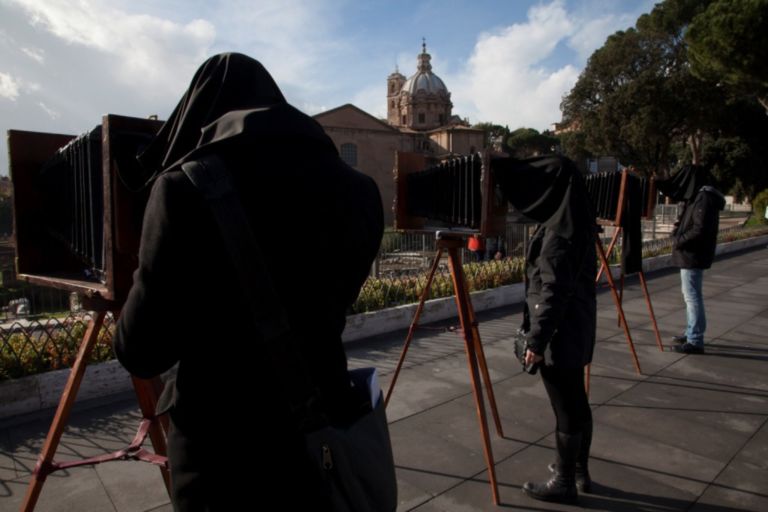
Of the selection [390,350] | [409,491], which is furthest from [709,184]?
[409,491]

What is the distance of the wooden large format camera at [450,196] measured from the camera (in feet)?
10.8

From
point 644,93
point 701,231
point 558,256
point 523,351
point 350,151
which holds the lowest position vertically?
point 523,351

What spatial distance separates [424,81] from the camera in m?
69.8

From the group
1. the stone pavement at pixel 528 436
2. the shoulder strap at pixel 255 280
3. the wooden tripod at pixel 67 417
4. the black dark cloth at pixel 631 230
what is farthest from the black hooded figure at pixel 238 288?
the black dark cloth at pixel 631 230

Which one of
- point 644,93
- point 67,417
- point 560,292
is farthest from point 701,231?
point 644,93

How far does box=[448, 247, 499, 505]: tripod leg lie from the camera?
3.17 meters

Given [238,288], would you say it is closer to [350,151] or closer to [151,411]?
[151,411]

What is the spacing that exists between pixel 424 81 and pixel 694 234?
2678 inches

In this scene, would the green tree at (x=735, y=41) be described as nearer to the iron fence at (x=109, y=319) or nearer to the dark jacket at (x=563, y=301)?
the iron fence at (x=109, y=319)

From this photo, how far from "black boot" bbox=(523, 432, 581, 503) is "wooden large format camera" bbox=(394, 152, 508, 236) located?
134 centimetres

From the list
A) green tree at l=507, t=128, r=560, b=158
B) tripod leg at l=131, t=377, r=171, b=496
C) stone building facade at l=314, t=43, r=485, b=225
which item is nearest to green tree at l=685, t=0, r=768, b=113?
stone building facade at l=314, t=43, r=485, b=225

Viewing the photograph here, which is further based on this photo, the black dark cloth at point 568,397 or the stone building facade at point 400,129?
the stone building facade at point 400,129

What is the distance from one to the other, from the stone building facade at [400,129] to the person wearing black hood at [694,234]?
30942mm

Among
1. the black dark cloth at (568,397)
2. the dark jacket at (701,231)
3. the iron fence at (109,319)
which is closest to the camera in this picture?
the black dark cloth at (568,397)
